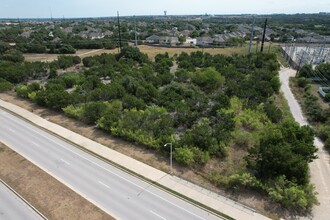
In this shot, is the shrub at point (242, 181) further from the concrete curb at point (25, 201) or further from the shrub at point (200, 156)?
the concrete curb at point (25, 201)

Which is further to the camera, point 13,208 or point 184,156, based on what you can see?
point 184,156

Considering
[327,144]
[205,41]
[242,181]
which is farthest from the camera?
[205,41]

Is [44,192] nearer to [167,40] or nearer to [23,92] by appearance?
[23,92]

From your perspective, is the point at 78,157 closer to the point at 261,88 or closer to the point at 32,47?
the point at 261,88

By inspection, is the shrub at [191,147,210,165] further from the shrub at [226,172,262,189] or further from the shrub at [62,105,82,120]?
the shrub at [62,105,82,120]

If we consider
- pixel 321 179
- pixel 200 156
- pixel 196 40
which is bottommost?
pixel 321 179

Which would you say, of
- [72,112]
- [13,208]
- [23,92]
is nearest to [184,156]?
[13,208]

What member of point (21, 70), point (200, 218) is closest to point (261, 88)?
point (200, 218)
